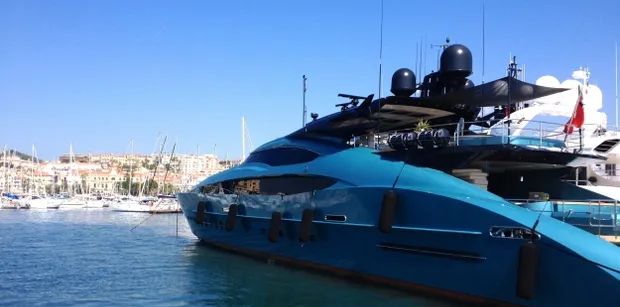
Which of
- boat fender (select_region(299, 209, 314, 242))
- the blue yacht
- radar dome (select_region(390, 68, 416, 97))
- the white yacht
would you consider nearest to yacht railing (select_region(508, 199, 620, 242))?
the blue yacht

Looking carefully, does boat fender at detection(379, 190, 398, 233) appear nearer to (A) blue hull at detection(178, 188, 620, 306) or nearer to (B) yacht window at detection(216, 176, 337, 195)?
(A) blue hull at detection(178, 188, 620, 306)

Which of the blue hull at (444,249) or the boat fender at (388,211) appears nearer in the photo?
the blue hull at (444,249)

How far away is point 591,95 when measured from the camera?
24.9 meters

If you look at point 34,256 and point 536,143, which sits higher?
point 536,143

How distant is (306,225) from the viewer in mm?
14969

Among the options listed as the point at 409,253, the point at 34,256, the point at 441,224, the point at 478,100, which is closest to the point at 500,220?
the point at 441,224

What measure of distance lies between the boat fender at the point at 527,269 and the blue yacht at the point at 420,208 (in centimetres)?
2

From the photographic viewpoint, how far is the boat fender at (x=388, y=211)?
12469mm

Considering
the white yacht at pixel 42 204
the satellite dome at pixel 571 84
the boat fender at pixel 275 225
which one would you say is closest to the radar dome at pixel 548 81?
the satellite dome at pixel 571 84

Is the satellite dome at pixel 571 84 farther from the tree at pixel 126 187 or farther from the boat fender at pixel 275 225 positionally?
the tree at pixel 126 187

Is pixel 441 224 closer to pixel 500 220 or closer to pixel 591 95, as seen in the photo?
pixel 500 220

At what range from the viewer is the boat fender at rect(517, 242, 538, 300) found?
32.9 feet

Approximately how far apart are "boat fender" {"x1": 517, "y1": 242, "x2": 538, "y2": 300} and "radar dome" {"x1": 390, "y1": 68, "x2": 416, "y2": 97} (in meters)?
8.42

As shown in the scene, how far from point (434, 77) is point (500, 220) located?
7381 mm
